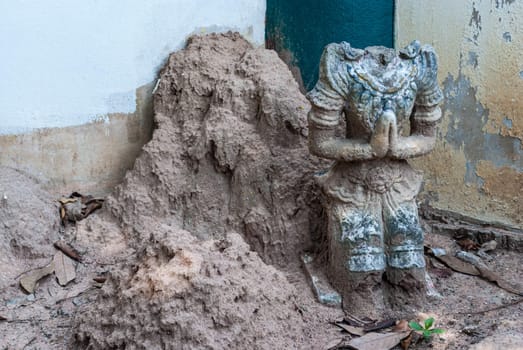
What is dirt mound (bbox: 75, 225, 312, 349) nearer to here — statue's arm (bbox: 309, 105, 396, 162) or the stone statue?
the stone statue

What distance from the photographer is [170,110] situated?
486 centimetres

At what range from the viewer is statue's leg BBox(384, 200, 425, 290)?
3889 millimetres

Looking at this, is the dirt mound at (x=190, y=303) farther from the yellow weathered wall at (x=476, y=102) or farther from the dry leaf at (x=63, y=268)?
the yellow weathered wall at (x=476, y=102)

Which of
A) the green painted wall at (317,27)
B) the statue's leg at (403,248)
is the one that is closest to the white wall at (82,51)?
the green painted wall at (317,27)

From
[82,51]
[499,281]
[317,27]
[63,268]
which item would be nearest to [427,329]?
[499,281]

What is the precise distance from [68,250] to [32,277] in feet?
1.07

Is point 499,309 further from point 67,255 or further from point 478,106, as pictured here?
point 67,255

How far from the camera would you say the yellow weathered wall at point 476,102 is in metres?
4.52

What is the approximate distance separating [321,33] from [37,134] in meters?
1.99

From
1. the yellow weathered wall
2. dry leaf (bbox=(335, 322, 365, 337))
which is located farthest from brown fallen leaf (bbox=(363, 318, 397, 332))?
the yellow weathered wall

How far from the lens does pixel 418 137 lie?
3.90 metres

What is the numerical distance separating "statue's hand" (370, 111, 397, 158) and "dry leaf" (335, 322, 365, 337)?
2.71ft

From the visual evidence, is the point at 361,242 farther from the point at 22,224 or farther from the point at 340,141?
the point at 22,224

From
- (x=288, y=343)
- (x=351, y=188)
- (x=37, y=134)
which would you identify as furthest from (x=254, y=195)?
(x=37, y=134)
